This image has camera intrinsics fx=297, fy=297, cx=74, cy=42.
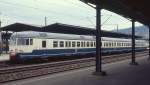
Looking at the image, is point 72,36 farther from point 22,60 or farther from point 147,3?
point 147,3

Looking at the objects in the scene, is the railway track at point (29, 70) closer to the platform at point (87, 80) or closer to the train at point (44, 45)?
the platform at point (87, 80)

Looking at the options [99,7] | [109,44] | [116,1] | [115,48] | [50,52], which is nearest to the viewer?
[116,1]

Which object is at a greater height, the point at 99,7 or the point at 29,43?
the point at 99,7

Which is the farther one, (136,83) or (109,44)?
(109,44)

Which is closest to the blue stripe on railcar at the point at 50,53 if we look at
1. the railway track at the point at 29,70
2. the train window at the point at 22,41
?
the train window at the point at 22,41

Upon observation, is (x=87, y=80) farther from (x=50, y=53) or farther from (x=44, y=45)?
(x=50, y=53)

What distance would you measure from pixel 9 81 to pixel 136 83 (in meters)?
5.88

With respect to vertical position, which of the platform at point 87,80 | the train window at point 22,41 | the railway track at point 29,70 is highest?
the train window at point 22,41

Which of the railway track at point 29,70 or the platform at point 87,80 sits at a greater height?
the railway track at point 29,70

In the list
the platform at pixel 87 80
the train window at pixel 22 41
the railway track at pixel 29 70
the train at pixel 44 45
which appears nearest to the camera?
the platform at pixel 87 80

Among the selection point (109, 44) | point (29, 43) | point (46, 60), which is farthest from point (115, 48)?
point (29, 43)

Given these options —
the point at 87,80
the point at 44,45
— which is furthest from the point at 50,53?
the point at 87,80

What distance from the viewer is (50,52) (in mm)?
27031

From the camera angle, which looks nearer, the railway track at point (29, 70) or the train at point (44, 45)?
the railway track at point (29, 70)
